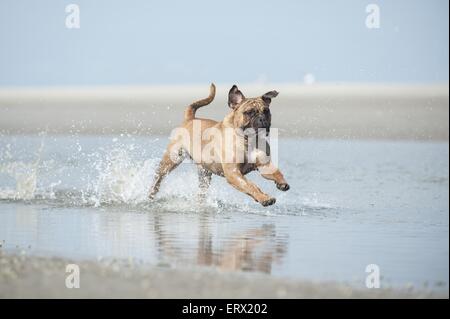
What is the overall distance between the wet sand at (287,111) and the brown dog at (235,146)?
45.5 ft

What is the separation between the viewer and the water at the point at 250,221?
719 cm

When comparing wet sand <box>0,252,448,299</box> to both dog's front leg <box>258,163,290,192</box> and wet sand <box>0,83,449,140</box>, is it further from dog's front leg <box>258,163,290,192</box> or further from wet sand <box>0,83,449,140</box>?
wet sand <box>0,83,449,140</box>

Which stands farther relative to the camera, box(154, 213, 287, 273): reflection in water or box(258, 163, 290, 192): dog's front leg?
box(258, 163, 290, 192): dog's front leg

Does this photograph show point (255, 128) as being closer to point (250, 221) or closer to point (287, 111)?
point (250, 221)

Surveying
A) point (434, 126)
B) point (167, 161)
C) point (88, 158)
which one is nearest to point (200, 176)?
point (167, 161)

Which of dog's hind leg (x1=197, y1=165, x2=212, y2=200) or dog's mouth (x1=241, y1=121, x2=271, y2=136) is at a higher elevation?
dog's mouth (x1=241, y1=121, x2=271, y2=136)

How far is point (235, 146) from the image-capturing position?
10.1 m

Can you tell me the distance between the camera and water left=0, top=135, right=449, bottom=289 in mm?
7191

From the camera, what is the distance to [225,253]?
7.46 metres

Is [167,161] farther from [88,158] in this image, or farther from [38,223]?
[88,158]

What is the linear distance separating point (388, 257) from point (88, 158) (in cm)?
1071

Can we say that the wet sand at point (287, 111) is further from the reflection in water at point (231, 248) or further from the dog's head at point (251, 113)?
the reflection in water at point (231, 248)

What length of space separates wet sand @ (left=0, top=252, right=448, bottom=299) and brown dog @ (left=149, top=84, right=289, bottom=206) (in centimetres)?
282

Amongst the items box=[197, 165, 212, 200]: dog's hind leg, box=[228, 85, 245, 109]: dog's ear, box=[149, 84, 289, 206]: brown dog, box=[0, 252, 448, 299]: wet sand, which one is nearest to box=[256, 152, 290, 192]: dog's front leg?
box=[149, 84, 289, 206]: brown dog
